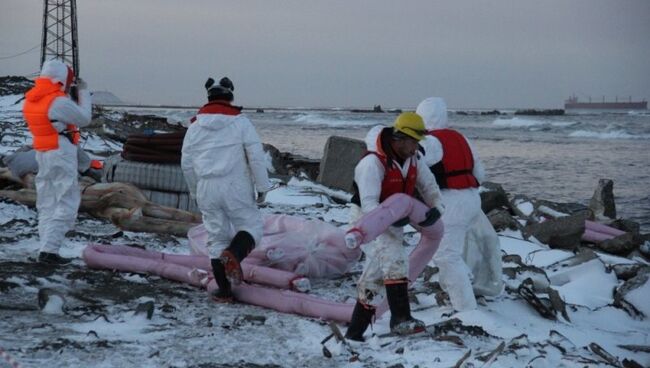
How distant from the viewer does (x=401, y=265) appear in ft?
16.8

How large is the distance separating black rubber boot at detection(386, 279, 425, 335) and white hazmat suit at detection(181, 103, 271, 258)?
1675 mm

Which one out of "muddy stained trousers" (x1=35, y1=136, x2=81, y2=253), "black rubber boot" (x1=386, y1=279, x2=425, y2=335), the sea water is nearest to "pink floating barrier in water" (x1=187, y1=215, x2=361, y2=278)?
"muddy stained trousers" (x1=35, y1=136, x2=81, y2=253)

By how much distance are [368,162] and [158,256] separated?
316 cm

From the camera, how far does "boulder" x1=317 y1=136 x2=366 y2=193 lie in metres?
13.9

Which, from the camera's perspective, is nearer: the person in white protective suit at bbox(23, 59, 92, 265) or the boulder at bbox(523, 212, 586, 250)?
the person in white protective suit at bbox(23, 59, 92, 265)

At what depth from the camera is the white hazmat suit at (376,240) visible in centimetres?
504

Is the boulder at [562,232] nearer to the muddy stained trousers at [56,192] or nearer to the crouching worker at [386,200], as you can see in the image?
the crouching worker at [386,200]

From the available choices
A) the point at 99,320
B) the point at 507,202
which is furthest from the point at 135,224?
the point at 507,202

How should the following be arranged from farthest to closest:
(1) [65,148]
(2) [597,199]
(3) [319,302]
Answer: (2) [597,199] → (1) [65,148] → (3) [319,302]

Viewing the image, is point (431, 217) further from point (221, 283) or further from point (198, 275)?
point (198, 275)

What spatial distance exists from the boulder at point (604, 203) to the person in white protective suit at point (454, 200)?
810 cm

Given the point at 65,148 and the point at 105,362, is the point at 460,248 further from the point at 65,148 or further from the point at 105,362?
the point at 65,148

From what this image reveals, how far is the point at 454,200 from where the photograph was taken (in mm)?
6027

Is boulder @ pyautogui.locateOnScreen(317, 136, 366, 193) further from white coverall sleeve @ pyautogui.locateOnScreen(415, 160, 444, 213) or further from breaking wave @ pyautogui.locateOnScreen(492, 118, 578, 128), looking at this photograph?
breaking wave @ pyautogui.locateOnScreen(492, 118, 578, 128)
